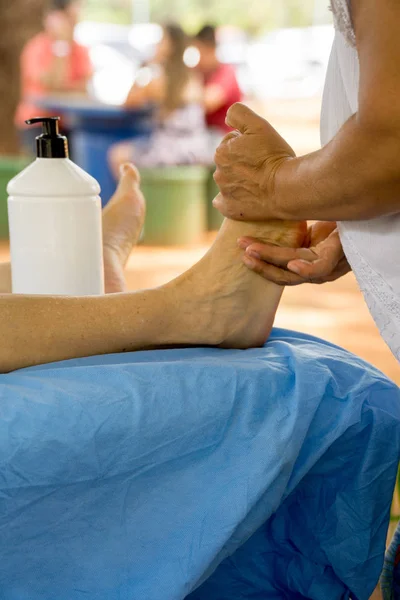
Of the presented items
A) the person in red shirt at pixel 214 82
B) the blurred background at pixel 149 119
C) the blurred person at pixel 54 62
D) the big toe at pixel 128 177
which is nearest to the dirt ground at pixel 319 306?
the blurred background at pixel 149 119

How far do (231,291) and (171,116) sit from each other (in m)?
3.63

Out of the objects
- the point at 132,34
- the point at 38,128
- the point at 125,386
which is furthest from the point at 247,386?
the point at 132,34

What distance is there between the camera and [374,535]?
35.0 inches

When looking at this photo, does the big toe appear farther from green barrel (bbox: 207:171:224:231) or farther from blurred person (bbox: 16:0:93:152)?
blurred person (bbox: 16:0:93:152)

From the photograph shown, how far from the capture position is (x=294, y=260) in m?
0.93

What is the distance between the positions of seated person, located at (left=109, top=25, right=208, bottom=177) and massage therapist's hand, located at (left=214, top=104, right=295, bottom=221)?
3398mm

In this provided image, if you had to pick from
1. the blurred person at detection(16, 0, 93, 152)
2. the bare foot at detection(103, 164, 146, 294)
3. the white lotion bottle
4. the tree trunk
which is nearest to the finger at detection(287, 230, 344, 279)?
the white lotion bottle

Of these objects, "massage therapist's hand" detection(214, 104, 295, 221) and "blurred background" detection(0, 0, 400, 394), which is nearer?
"massage therapist's hand" detection(214, 104, 295, 221)

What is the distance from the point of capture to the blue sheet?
0.73m

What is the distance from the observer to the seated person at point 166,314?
88 centimetres

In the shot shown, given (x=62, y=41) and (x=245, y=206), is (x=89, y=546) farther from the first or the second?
(x=62, y=41)

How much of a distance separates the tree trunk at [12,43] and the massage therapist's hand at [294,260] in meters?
4.24

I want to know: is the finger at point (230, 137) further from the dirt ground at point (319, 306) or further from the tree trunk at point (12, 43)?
the tree trunk at point (12, 43)

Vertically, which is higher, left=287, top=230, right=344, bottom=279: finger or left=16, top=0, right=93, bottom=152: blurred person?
left=16, top=0, right=93, bottom=152: blurred person
